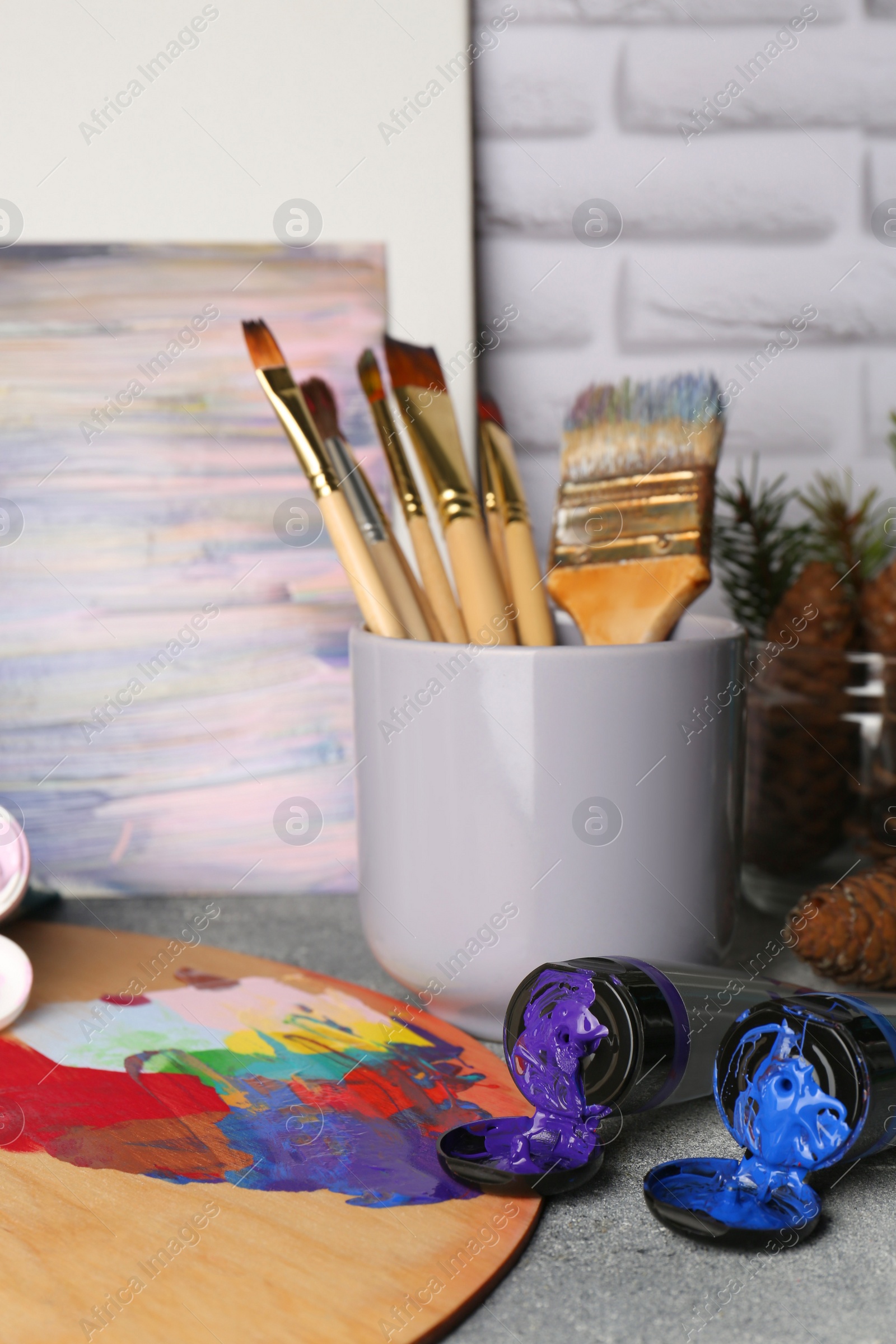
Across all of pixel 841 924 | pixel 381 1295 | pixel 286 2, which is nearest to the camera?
pixel 381 1295

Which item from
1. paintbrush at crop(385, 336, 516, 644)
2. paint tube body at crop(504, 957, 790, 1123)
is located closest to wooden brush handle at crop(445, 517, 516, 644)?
paintbrush at crop(385, 336, 516, 644)

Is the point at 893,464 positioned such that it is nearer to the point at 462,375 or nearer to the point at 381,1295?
the point at 462,375

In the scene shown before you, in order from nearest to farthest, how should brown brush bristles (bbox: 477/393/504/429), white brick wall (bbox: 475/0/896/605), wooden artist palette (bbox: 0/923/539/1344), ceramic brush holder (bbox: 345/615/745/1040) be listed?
wooden artist palette (bbox: 0/923/539/1344), ceramic brush holder (bbox: 345/615/745/1040), brown brush bristles (bbox: 477/393/504/429), white brick wall (bbox: 475/0/896/605)

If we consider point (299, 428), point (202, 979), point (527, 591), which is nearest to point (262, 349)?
point (299, 428)

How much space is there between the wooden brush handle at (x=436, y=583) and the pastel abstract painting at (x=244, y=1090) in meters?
0.16

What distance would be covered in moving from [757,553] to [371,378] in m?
0.22

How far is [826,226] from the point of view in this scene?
0.63m

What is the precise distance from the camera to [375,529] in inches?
17.9

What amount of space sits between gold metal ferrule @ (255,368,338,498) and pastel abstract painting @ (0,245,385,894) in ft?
0.48

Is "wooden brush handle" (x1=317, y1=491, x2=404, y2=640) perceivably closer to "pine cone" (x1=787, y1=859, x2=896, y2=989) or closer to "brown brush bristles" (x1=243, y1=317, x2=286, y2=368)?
"brown brush bristles" (x1=243, y1=317, x2=286, y2=368)

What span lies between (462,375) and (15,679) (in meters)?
0.30

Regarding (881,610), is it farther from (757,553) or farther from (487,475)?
(487,475)

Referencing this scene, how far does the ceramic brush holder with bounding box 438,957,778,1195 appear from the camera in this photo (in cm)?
31

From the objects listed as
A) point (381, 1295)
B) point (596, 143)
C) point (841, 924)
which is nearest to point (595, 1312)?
point (381, 1295)
